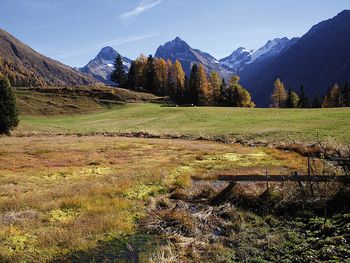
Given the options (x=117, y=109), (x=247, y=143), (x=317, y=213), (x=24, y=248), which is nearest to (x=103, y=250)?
(x=24, y=248)

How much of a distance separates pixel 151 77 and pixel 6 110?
77.0 m

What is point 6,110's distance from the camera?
5909cm

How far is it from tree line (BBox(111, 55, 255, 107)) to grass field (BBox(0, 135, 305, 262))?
70243 millimetres

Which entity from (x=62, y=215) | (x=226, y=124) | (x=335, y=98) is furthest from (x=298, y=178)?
(x=335, y=98)

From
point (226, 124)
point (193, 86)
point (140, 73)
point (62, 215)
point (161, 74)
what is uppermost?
point (140, 73)

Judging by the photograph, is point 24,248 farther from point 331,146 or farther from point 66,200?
point 331,146

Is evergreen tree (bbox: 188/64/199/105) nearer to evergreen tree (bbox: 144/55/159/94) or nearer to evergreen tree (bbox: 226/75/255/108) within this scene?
evergreen tree (bbox: 226/75/255/108)

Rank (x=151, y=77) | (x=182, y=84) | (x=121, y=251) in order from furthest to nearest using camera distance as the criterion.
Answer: (x=151, y=77) → (x=182, y=84) → (x=121, y=251)

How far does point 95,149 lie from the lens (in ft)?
138

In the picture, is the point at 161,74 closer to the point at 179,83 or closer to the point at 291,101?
the point at 179,83

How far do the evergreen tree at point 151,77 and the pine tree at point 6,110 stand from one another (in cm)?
7360

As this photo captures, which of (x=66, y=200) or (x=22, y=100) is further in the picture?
(x=22, y=100)

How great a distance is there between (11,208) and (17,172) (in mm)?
11066

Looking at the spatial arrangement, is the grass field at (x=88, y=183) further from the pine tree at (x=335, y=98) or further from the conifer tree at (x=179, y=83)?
the pine tree at (x=335, y=98)
